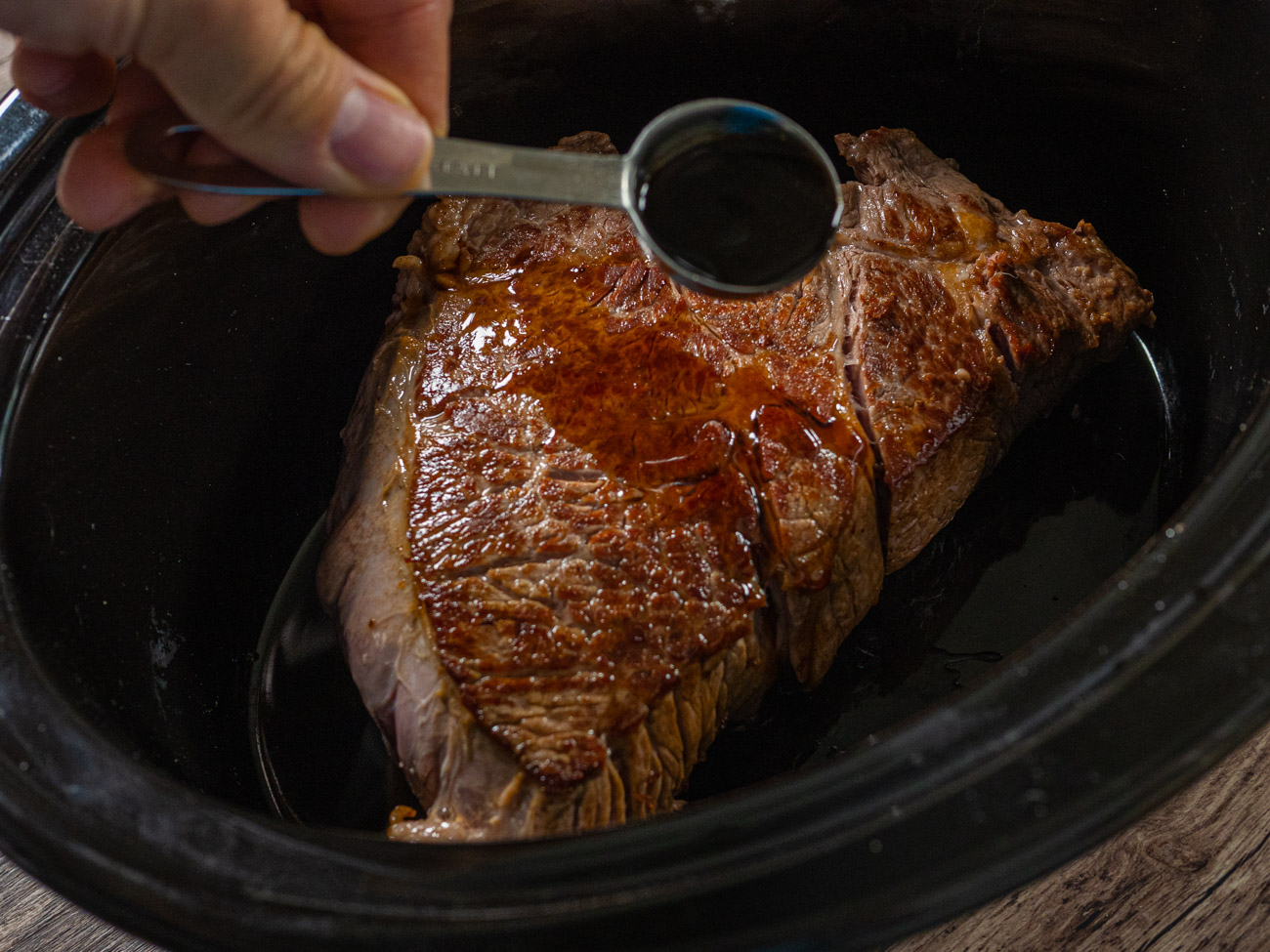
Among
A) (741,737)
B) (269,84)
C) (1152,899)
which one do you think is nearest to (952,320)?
(741,737)

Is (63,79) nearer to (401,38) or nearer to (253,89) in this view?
(401,38)

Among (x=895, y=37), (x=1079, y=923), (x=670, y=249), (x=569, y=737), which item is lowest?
(x=1079, y=923)

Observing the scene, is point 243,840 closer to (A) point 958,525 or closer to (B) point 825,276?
(B) point 825,276

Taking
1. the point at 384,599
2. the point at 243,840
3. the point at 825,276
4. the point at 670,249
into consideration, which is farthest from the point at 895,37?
the point at 243,840

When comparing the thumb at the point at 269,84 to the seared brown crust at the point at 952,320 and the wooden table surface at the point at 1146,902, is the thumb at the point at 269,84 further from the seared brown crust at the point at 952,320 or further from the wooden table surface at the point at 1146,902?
the wooden table surface at the point at 1146,902

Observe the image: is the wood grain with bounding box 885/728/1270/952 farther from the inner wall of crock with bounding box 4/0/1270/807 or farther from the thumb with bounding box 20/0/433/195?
the thumb with bounding box 20/0/433/195
